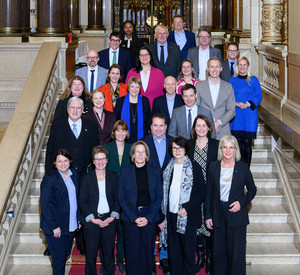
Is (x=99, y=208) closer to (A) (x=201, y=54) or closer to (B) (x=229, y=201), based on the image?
(B) (x=229, y=201)

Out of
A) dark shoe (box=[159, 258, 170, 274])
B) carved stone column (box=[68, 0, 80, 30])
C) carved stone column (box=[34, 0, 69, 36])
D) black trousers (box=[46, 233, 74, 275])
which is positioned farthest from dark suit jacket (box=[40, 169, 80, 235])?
carved stone column (box=[68, 0, 80, 30])

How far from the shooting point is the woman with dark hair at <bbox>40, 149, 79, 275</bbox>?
21.9 feet

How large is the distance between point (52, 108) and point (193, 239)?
4.26 meters

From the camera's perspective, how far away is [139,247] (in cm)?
694

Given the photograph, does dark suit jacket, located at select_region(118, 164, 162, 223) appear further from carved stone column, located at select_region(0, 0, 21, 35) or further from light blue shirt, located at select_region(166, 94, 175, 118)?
carved stone column, located at select_region(0, 0, 21, 35)

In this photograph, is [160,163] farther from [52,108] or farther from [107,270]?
[52,108]

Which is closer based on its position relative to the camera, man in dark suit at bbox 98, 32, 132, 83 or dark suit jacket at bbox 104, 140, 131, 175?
dark suit jacket at bbox 104, 140, 131, 175

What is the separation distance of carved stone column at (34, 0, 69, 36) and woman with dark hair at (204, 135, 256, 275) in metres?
6.37

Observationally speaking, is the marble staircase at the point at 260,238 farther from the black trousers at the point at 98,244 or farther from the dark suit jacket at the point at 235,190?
the dark suit jacket at the point at 235,190

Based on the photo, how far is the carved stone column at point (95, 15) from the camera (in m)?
19.9

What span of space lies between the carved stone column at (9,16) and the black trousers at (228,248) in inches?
267

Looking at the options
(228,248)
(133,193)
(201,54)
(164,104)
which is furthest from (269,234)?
(201,54)

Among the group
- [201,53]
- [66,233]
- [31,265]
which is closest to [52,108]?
[201,53]

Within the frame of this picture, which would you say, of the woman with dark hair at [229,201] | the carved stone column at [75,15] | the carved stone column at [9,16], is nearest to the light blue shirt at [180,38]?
the carved stone column at [9,16]
